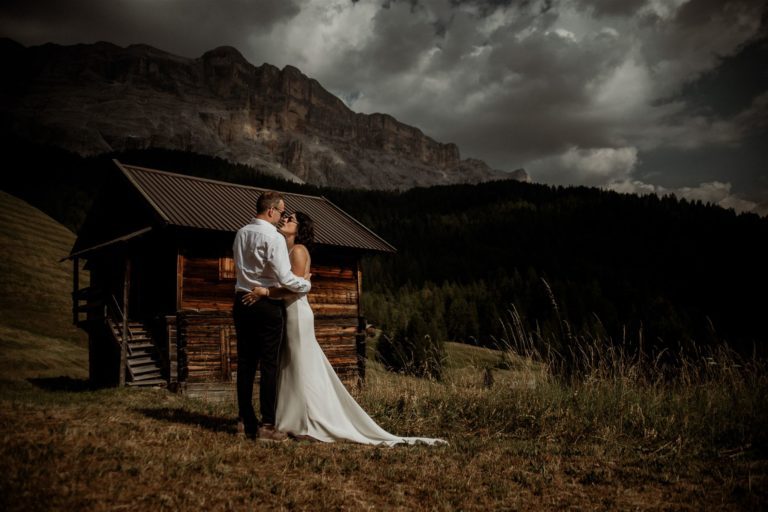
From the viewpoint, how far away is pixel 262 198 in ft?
17.0

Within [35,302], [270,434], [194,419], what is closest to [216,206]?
[194,419]

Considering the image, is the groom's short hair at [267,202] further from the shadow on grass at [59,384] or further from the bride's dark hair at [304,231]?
the shadow on grass at [59,384]

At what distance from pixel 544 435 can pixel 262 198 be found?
14.4 ft

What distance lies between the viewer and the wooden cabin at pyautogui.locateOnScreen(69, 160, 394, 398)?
49.8ft

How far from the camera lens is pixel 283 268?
4.98 metres

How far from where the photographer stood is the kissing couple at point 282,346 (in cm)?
503

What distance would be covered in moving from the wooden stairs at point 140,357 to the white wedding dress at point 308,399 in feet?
37.2

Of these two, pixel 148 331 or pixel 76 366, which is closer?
pixel 148 331

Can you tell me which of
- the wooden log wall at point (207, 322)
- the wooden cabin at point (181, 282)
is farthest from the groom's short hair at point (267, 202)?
the wooden log wall at point (207, 322)

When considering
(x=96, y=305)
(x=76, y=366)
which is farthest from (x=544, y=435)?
(x=76, y=366)

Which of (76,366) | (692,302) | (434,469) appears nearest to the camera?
(434,469)

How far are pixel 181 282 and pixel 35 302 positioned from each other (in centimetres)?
2042

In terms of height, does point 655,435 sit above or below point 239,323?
below

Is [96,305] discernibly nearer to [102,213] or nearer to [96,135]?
[102,213]
